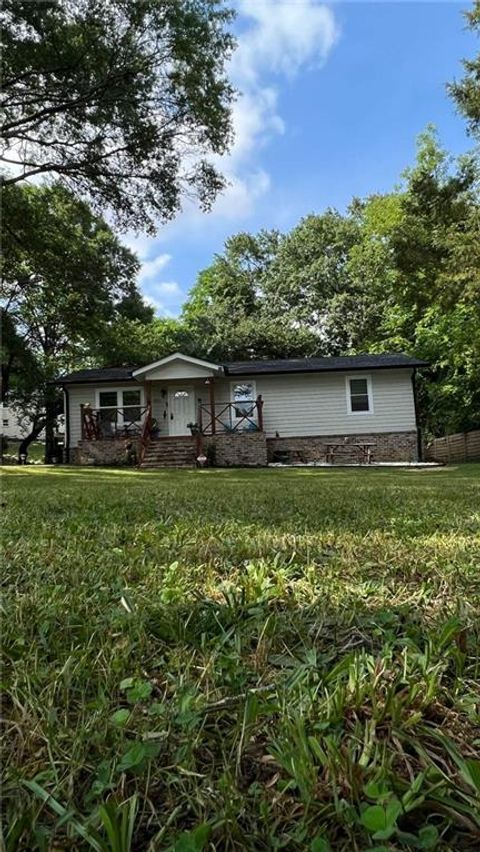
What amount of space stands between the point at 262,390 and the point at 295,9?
11.2 metres

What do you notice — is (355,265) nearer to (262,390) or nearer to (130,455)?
(262,390)

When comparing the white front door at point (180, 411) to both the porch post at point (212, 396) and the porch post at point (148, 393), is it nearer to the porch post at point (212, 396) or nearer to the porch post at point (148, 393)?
the porch post at point (212, 396)

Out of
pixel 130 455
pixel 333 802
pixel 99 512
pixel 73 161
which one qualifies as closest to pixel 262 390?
pixel 130 455

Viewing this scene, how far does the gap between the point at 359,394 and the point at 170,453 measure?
620 centimetres

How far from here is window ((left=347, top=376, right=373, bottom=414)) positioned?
53.4 ft

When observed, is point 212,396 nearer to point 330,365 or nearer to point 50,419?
point 330,365

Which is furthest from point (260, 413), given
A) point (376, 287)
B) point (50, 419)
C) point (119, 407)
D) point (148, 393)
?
point (376, 287)

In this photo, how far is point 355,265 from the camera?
2694 cm

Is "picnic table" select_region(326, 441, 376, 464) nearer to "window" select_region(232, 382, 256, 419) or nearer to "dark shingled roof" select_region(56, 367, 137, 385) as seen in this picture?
"window" select_region(232, 382, 256, 419)

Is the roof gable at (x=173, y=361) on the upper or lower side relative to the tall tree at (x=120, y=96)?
lower

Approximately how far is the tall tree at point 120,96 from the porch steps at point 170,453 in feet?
19.9

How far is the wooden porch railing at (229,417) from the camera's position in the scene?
625 inches

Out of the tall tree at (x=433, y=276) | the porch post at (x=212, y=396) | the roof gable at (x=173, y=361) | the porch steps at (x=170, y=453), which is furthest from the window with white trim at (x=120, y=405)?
the tall tree at (x=433, y=276)

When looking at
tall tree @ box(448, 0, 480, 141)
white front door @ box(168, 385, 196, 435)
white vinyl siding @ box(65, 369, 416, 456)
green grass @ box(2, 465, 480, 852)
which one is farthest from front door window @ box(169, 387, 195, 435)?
green grass @ box(2, 465, 480, 852)
